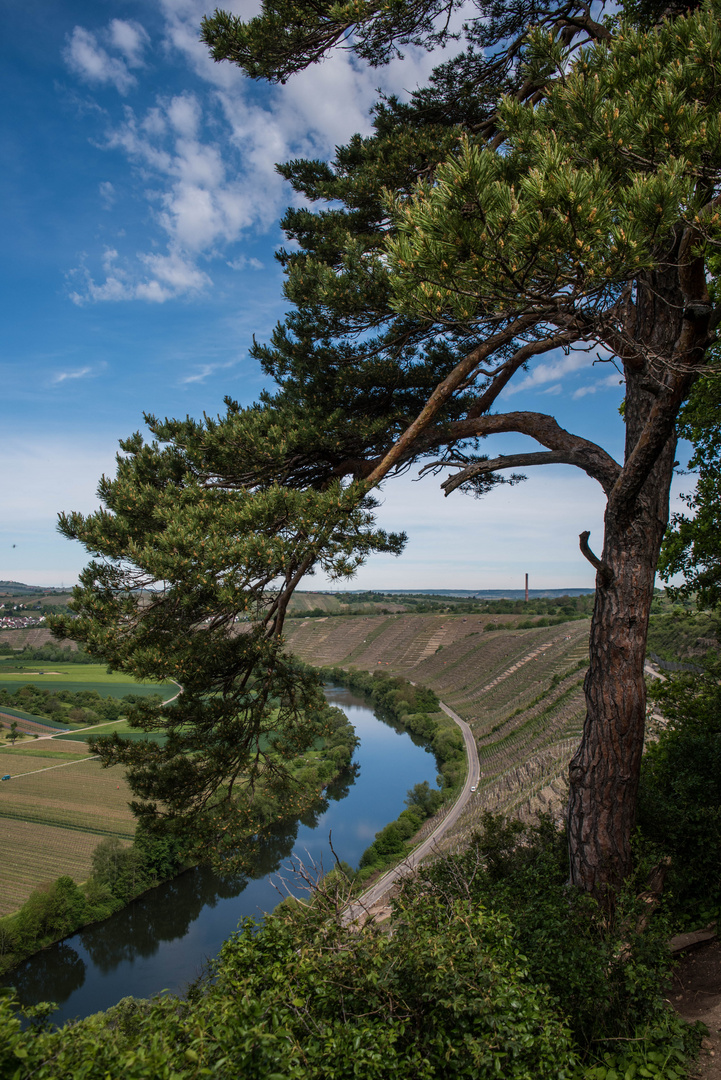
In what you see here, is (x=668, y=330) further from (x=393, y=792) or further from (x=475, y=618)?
(x=475, y=618)

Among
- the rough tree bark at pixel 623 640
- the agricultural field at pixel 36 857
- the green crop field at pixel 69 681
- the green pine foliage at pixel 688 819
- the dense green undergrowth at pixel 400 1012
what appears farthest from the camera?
the green crop field at pixel 69 681

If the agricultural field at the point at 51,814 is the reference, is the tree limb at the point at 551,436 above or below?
above

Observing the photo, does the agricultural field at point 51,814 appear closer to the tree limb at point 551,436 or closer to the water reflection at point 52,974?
the water reflection at point 52,974

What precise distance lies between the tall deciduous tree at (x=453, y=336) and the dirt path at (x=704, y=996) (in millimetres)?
774

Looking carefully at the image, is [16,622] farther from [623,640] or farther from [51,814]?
[623,640]

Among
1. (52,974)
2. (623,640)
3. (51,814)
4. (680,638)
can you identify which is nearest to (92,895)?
(52,974)

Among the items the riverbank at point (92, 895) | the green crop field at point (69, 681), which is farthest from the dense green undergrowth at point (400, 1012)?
the green crop field at point (69, 681)

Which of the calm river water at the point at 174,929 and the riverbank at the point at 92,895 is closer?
the calm river water at the point at 174,929

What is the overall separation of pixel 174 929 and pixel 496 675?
136 ft

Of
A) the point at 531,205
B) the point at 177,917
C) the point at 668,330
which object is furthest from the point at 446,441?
the point at 177,917

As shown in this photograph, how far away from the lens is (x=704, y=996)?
3617 millimetres

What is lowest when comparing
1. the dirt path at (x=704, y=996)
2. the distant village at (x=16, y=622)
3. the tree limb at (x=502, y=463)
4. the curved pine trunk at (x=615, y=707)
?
the distant village at (x=16, y=622)

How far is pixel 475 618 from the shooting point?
86.4 meters

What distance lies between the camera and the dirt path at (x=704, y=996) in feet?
9.57
